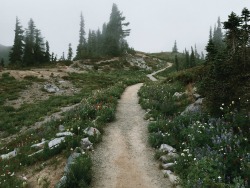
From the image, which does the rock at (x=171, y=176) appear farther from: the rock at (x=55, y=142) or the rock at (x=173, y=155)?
the rock at (x=55, y=142)

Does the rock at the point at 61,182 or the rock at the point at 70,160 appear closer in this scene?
the rock at the point at 61,182

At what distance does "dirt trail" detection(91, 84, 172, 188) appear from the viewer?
8711 millimetres

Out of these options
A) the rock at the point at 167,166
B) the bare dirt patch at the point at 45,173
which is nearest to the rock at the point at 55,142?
the bare dirt patch at the point at 45,173

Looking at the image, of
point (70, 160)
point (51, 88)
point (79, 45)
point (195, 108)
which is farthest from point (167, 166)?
point (79, 45)

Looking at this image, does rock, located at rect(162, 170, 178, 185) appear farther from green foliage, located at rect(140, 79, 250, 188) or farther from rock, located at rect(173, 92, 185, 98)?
rock, located at rect(173, 92, 185, 98)

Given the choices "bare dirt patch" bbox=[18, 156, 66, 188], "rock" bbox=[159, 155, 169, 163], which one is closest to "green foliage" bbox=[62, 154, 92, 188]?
"bare dirt patch" bbox=[18, 156, 66, 188]

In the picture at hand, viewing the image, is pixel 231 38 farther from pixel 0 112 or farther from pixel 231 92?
pixel 0 112

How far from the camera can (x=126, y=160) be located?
10242 millimetres

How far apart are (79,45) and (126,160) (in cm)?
7810

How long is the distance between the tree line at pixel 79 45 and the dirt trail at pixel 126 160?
142 ft

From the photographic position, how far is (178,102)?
56.1 ft

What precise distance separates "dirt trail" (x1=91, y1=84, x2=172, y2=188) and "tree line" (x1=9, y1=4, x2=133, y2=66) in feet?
142

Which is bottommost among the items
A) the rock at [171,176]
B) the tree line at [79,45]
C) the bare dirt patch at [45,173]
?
the bare dirt patch at [45,173]

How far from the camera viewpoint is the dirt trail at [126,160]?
8.71 m
